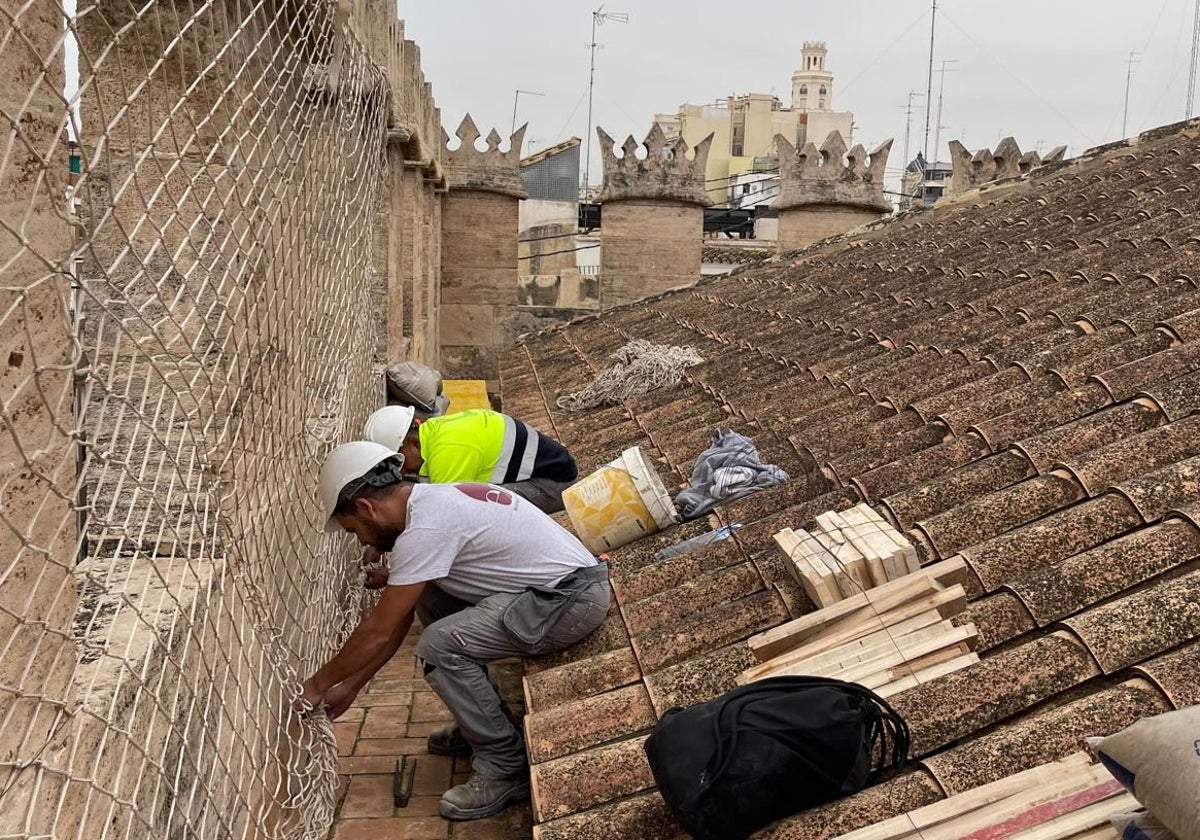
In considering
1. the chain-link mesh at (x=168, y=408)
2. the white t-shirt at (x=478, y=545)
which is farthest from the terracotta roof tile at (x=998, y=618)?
the chain-link mesh at (x=168, y=408)

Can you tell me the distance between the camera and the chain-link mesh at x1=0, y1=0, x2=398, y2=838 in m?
1.56

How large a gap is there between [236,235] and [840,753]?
200cm

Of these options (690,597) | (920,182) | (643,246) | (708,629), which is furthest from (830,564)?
(920,182)

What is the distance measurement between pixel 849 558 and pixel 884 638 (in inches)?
12.2

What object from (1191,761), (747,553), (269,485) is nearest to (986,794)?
(1191,761)

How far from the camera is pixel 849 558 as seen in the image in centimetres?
307

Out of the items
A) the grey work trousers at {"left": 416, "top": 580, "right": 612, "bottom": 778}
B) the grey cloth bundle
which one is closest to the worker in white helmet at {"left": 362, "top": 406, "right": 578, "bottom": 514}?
the grey cloth bundle

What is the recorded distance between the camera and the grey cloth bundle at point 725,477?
4258mm

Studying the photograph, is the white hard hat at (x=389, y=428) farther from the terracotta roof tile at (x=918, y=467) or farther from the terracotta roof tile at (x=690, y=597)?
the terracotta roof tile at (x=918, y=467)

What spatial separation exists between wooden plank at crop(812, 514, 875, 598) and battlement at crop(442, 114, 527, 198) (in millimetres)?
12236

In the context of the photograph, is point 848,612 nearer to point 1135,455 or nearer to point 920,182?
point 1135,455

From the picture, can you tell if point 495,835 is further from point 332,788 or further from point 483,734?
point 332,788

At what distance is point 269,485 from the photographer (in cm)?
326

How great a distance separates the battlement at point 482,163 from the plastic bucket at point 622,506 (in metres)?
→ 11.1
